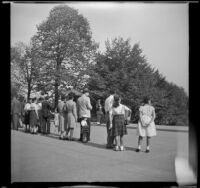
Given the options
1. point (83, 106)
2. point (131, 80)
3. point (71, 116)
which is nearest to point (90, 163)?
point (131, 80)

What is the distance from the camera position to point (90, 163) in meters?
7.30

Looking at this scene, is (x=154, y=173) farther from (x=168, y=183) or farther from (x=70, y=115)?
(x=70, y=115)

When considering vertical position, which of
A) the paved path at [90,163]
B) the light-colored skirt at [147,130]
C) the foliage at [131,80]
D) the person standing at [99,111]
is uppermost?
the foliage at [131,80]

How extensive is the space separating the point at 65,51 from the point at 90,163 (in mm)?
2755

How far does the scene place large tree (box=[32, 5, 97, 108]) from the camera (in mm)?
7781

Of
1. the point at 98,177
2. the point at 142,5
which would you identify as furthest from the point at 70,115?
the point at 142,5

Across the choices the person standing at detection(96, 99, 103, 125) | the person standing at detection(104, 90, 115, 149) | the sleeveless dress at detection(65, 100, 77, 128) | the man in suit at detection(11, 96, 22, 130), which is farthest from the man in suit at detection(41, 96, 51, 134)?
the man in suit at detection(11, 96, 22, 130)

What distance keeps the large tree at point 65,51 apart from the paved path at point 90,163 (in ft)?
4.88

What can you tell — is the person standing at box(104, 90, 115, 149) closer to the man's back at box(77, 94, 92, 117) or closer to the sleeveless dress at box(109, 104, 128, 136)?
the sleeveless dress at box(109, 104, 128, 136)

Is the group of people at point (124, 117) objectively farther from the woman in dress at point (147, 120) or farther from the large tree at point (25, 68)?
the large tree at point (25, 68)

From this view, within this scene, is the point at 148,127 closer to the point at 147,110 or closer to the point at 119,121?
the point at 147,110

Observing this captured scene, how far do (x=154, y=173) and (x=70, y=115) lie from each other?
13.8 feet

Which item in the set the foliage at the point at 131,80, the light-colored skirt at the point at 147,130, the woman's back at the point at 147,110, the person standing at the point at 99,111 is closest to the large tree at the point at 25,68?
the foliage at the point at 131,80

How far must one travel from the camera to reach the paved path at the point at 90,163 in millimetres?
6770
